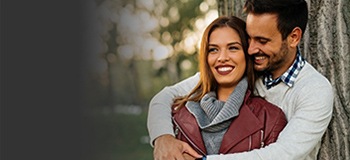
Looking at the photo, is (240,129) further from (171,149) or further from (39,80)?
(39,80)

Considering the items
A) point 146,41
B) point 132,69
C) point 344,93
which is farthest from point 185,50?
point 344,93

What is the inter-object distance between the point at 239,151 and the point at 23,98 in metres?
0.96

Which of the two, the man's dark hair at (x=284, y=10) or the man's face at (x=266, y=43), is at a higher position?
the man's dark hair at (x=284, y=10)

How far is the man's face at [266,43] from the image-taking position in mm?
1668

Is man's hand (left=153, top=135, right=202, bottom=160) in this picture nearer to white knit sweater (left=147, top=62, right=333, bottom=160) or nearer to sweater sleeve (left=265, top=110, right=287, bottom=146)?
white knit sweater (left=147, top=62, right=333, bottom=160)

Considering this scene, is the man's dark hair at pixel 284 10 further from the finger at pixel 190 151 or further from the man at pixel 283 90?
the finger at pixel 190 151

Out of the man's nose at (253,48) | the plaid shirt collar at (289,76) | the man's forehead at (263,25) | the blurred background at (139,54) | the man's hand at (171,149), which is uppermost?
the man's forehead at (263,25)

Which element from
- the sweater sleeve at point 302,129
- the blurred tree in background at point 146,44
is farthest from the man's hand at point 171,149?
the blurred tree in background at point 146,44

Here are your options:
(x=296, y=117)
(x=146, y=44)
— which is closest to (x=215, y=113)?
(x=296, y=117)

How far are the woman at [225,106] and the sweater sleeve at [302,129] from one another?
8 cm

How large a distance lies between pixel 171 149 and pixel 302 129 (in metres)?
0.42

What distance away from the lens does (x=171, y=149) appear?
1.64m

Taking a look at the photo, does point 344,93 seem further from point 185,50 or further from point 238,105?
point 185,50

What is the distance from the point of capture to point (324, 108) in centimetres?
158
